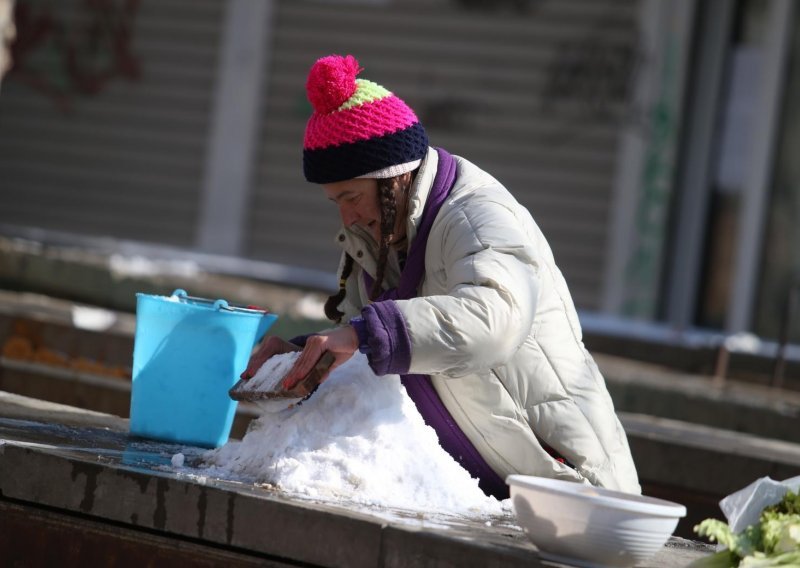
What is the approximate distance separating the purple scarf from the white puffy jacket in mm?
21

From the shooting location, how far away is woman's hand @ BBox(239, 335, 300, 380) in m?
3.72

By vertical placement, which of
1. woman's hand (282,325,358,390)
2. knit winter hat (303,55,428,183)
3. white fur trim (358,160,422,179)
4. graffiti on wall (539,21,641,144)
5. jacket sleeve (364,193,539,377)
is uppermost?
graffiti on wall (539,21,641,144)

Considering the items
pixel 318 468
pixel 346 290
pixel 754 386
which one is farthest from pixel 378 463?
pixel 754 386

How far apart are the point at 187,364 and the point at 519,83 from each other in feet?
29.9

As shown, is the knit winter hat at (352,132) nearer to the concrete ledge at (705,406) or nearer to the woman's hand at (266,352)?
the woman's hand at (266,352)

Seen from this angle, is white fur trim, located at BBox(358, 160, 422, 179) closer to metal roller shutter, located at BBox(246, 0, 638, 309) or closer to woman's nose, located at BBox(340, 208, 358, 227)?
woman's nose, located at BBox(340, 208, 358, 227)

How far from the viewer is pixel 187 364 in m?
4.02

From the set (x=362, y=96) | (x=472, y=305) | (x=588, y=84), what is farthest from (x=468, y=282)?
(x=588, y=84)

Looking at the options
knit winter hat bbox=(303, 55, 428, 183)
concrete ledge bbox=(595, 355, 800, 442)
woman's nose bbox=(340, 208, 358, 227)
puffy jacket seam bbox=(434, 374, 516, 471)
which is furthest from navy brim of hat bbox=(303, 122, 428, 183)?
concrete ledge bbox=(595, 355, 800, 442)

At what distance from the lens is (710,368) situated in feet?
29.7

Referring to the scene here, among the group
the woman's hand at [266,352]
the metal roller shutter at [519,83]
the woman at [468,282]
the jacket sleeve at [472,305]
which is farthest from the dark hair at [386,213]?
the metal roller shutter at [519,83]

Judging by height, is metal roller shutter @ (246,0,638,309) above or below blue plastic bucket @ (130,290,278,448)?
above

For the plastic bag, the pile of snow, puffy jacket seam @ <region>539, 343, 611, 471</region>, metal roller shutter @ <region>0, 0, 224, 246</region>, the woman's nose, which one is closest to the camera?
the plastic bag

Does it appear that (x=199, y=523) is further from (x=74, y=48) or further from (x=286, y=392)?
(x=74, y=48)
